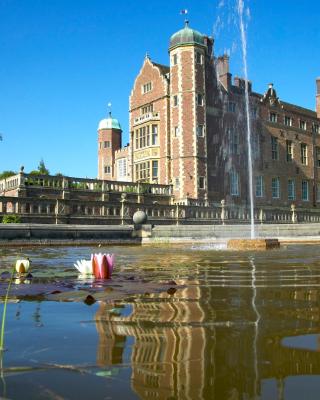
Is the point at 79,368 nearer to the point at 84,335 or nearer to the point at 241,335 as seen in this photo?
the point at 84,335

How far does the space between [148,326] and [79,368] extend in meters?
0.65

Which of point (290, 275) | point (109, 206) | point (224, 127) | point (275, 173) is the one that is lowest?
point (290, 275)

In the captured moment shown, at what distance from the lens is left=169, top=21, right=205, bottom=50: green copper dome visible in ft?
122

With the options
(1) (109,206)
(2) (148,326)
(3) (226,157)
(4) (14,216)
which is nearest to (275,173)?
(3) (226,157)

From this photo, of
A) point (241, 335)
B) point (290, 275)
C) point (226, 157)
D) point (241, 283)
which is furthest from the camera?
point (226, 157)

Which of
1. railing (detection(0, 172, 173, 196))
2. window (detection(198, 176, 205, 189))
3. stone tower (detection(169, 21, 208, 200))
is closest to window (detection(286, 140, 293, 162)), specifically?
stone tower (detection(169, 21, 208, 200))

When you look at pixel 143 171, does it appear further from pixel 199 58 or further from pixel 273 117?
pixel 273 117

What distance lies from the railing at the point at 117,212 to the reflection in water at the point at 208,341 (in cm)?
2273

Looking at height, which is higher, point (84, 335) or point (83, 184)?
point (83, 184)

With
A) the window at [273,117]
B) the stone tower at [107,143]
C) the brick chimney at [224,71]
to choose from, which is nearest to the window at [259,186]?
the window at [273,117]

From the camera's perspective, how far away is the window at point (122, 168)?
4847 centimetres

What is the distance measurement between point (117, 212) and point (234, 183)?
1440 cm

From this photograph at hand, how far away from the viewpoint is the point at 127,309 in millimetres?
2609

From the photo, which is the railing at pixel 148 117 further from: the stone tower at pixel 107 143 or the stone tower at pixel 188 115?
the stone tower at pixel 107 143
